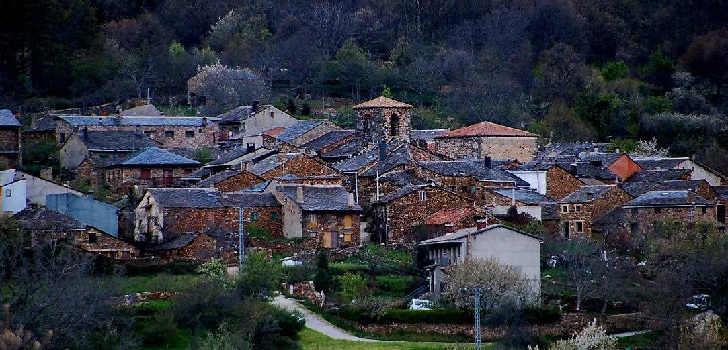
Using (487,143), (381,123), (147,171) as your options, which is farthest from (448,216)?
(487,143)

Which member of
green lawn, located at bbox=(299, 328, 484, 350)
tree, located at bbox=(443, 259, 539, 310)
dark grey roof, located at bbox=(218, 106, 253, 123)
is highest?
dark grey roof, located at bbox=(218, 106, 253, 123)

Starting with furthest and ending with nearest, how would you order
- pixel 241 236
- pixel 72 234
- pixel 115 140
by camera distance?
pixel 115 140
pixel 241 236
pixel 72 234

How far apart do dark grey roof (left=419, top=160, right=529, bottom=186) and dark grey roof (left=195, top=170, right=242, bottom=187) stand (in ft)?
21.6

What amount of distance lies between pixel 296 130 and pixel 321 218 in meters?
15.5

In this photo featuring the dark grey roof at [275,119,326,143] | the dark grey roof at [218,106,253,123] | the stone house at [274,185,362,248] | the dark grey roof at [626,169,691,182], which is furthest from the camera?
the dark grey roof at [218,106,253,123]

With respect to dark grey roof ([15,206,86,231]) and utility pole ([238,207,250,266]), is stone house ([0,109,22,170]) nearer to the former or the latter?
dark grey roof ([15,206,86,231])

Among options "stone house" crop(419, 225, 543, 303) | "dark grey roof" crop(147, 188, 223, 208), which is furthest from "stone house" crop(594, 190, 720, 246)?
"dark grey roof" crop(147, 188, 223, 208)

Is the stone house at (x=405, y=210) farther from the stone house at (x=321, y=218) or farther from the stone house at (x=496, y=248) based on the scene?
the stone house at (x=496, y=248)

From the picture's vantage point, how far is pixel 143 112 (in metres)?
84.0

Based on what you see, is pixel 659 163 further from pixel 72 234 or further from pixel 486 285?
pixel 72 234

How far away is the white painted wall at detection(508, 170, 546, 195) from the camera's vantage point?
70125 mm

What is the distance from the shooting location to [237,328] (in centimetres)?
5062

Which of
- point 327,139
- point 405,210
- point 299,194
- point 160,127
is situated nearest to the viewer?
point 299,194

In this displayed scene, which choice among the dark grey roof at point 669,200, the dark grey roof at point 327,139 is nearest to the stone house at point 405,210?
the dark grey roof at point 669,200
